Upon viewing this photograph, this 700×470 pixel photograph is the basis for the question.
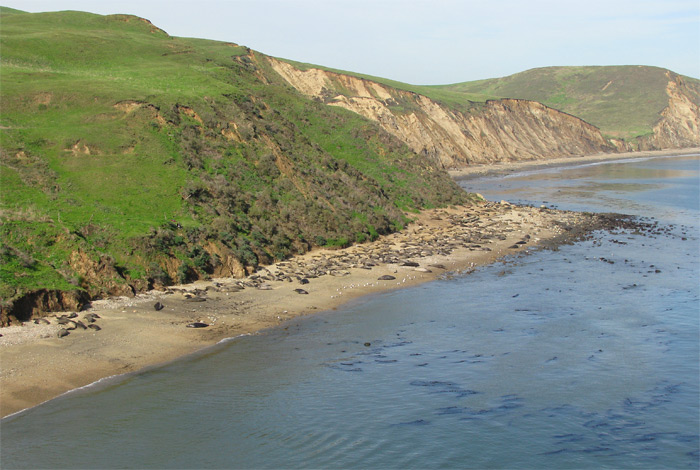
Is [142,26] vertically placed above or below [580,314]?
above

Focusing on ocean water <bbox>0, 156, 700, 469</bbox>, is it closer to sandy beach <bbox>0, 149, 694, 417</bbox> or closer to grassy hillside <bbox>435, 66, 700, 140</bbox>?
sandy beach <bbox>0, 149, 694, 417</bbox>

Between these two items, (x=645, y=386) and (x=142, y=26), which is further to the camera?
(x=142, y=26)

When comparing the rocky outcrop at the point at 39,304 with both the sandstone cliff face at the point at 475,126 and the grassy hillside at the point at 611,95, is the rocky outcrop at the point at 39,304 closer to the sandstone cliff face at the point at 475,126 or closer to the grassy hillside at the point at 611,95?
the sandstone cliff face at the point at 475,126

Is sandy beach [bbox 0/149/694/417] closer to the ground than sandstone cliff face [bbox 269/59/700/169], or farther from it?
closer to the ground

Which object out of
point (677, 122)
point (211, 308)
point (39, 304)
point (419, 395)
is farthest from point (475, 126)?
point (419, 395)

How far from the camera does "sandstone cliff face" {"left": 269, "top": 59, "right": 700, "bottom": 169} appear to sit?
90.8 m

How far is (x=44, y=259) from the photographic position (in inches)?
886

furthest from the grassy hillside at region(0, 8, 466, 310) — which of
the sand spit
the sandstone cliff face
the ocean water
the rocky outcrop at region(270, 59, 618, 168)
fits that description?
the sandstone cliff face

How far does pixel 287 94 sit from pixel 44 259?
36.9m

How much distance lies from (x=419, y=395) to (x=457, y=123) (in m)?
94.9

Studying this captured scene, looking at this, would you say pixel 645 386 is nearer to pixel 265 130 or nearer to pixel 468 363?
pixel 468 363

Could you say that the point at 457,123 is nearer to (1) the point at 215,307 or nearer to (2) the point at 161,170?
(2) the point at 161,170

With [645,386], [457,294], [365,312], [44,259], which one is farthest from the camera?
[457,294]

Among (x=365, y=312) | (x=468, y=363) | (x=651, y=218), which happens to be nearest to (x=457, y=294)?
(x=365, y=312)
